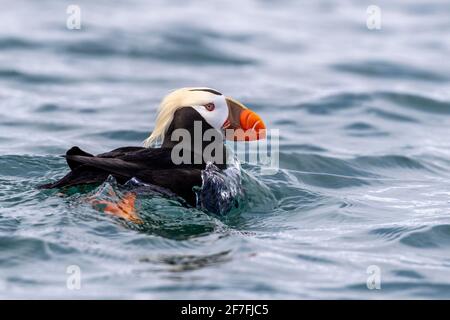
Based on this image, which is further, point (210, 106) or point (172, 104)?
point (210, 106)

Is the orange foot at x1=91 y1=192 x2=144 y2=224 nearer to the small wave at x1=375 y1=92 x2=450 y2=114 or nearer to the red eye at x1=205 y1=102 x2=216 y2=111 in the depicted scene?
the red eye at x1=205 y1=102 x2=216 y2=111

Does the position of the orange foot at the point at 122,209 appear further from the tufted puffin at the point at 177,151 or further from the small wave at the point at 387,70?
the small wave at the point at 387,70

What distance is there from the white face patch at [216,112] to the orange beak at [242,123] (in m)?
0.09

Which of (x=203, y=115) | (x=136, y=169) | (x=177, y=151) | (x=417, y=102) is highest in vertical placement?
(x=417, y=102)

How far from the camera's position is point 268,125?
11.7m

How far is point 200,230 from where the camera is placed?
6.82 metres

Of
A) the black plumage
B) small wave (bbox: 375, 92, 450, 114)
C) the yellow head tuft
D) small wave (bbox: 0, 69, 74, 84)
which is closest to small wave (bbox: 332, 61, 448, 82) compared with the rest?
small wave (bbox: 375, 92, 450, 114)

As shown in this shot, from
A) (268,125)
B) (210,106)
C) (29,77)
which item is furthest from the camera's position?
(29,77)

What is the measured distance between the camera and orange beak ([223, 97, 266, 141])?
24.9 ft

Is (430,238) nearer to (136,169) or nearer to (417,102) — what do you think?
(136,169)

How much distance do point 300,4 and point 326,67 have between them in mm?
5739

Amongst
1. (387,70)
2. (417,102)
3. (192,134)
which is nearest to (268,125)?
(417,102)

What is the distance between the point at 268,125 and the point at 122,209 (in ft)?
17.0
